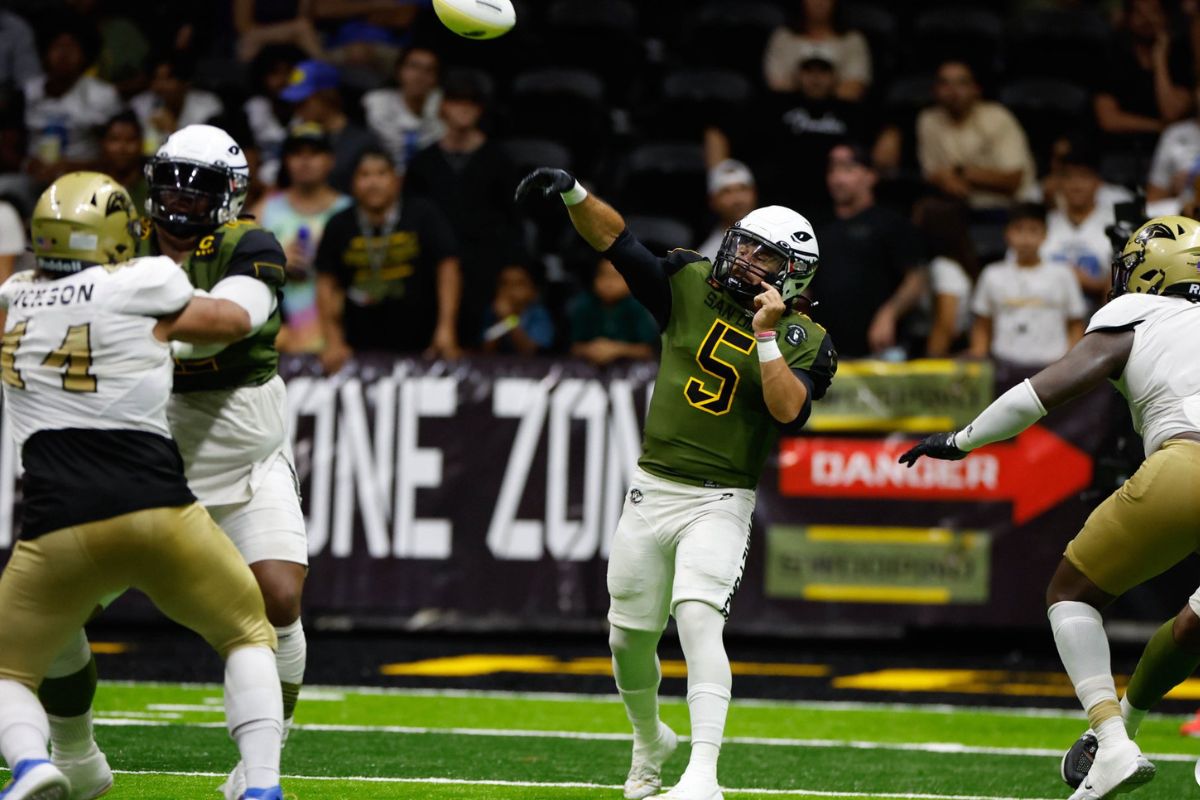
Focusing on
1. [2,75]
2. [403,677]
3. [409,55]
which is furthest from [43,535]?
[2,75]

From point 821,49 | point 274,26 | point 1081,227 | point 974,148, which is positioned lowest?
point 1081,227

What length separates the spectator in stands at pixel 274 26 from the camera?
1413 cm

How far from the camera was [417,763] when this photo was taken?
23.5ft

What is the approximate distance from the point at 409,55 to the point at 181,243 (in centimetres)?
658

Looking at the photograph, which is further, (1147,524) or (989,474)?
(989,474)

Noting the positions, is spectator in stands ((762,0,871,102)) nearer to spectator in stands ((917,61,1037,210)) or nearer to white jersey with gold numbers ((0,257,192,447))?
spectator in stands ((917,61,1037,210))

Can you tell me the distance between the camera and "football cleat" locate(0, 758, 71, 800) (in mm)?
4777

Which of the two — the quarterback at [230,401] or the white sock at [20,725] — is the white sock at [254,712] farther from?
the quarterback at [230,401]

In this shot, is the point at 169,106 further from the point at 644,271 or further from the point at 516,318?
the point at 644,271

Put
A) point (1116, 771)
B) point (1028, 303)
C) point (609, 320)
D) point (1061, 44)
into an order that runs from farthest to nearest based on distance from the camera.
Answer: point (1061, 44), point (609, 320), point (1028, 303), point (1116, 771)

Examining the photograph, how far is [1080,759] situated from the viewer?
607 centimetres

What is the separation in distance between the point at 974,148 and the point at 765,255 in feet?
21.9

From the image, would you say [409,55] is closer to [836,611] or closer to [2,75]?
[2,75]

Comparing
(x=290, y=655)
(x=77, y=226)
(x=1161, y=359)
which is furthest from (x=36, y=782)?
(x=1161, y=359)
